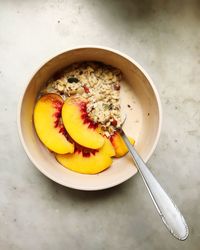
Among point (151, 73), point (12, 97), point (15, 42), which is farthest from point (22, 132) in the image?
point (151, 73)

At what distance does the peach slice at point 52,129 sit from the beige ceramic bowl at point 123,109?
0.03 meters

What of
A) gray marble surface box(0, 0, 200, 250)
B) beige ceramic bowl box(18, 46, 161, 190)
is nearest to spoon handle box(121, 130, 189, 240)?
beige ceramic bowl box(18, 46, 161, 190)

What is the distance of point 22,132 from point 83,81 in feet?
0.63

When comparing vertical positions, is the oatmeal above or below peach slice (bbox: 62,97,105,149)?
above

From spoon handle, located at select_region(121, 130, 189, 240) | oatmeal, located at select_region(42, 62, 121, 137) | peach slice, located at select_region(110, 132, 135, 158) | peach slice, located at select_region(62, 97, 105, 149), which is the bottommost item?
spoon handle, located at select_region(121, 130, 189, 240)

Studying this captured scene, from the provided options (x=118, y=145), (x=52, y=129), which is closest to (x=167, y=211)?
(x=118, y=145)

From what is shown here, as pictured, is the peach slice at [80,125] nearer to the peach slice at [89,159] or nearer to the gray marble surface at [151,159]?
the peach slice at [89,159]

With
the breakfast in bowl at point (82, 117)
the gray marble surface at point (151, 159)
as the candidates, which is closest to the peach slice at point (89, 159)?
the breakfast in bowl at point (82, 117)

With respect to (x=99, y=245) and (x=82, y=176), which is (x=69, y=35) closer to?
(x=82, y=176)

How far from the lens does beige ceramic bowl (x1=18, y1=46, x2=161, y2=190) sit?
979 millimetres

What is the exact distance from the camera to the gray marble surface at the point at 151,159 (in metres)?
1.10

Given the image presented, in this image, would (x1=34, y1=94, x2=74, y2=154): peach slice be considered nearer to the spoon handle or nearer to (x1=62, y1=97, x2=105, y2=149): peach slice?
(x1=62, y1=97, x2=105, y2=149): peach slice

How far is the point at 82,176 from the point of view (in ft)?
3.32

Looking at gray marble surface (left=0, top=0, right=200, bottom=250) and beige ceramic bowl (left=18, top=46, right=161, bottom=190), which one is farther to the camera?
gray marble surface (left=0, top=0, right=200, bottom=250)
